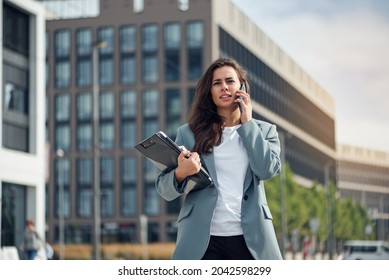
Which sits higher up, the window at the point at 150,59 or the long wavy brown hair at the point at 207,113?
the window at the point at 150,59

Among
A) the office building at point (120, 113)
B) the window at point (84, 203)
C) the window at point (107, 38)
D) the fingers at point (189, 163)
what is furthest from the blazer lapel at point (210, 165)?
the window at point (84, 203)

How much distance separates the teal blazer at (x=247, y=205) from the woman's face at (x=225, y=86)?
0.09 m

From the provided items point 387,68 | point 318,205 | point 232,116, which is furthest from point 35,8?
point 318,205

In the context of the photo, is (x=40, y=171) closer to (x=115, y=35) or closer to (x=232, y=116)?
(x=232, y=116)

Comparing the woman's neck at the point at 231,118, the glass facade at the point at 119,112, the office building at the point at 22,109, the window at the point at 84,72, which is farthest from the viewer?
the window at the point at 84,72

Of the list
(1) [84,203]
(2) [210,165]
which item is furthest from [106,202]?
(2) [210,165]

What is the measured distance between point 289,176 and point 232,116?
164 ft

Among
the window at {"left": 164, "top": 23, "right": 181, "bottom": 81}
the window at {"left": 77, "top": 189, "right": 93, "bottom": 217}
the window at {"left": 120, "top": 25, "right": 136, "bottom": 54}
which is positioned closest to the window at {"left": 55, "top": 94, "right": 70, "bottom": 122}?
the window at {"left": 77, "top": 189, "right": 93, "bottom": 217}

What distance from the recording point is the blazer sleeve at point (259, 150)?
2.86 m

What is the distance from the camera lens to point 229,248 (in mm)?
2871

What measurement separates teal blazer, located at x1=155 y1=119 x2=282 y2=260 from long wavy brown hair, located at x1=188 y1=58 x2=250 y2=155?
0.05 m

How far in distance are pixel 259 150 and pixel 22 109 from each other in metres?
24.2

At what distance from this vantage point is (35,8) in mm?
27016

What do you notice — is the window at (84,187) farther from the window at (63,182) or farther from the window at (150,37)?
the window at (150,37)
